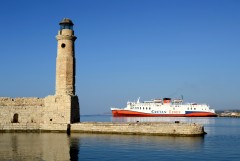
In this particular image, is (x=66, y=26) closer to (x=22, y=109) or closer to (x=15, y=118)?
(x=22, y=109)

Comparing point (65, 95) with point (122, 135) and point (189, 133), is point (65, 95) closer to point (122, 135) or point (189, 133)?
point (122, 135)

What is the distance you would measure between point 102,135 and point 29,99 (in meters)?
7.75

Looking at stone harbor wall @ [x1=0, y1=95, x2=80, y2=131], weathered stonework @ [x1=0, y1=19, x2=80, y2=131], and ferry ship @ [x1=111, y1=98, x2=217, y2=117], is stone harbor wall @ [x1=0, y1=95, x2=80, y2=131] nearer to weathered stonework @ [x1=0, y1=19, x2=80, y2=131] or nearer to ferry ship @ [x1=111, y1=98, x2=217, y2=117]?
weathered stonework @ [x1=0, y1=19, x2=80, y2=131]

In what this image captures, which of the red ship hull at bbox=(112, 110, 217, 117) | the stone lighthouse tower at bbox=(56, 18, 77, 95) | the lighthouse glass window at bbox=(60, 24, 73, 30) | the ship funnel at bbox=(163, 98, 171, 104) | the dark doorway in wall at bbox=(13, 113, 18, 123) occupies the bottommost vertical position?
the red ship hull at bbox=(112, 110, 217, 117)

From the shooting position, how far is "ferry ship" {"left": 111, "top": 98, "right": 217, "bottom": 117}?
7994cm

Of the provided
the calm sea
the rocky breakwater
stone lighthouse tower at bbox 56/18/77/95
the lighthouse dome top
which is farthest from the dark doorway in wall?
the lighthouse dome top

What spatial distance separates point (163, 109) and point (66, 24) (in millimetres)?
54456

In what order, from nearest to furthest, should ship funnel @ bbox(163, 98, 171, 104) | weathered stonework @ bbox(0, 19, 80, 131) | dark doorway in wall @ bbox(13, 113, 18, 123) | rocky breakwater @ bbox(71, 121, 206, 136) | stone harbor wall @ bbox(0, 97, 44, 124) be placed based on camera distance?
1. rocky breakwater @ bbox(71, 121, 206, 136)
2. weathered stonework @ bbox(0, 19, 80, 131)
3. stone harbor wall @ bbox(0, 97, 44, 124)
4. dark doorway in wall @ bbox(13, 113, 18, 123)
5. ship funnel @ bbox(163, 98, 171, 104)

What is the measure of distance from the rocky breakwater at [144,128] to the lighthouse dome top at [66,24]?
28.6ft

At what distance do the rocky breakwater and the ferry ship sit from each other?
5285 centimetres

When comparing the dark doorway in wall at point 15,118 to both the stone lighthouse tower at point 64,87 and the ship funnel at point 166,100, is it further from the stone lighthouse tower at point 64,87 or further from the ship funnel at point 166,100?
the ship funnel at point 166,100

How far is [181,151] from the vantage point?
59.8 feet

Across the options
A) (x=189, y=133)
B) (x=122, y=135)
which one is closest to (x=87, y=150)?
(x=122, y=135)

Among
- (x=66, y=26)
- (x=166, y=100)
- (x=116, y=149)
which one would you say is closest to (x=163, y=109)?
(x=166, y=100)
